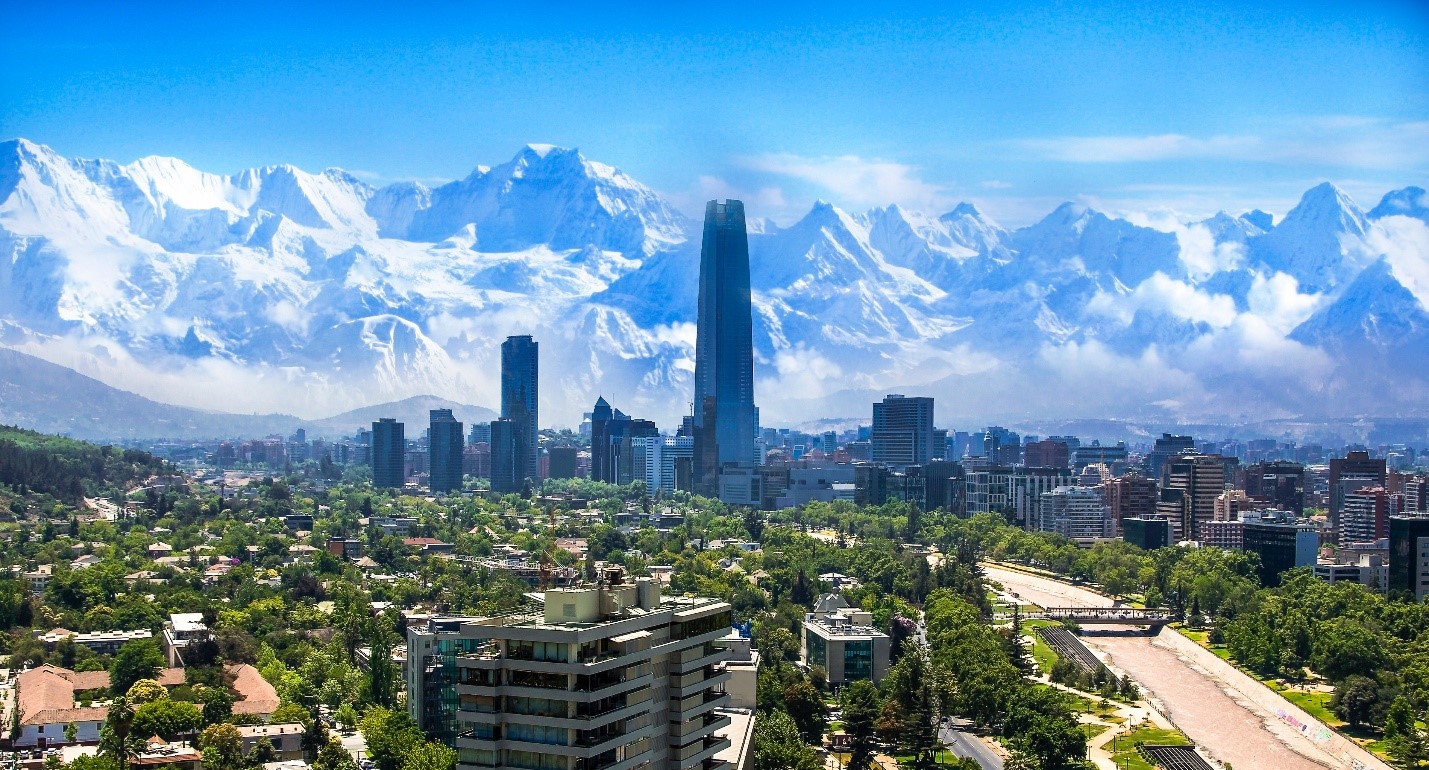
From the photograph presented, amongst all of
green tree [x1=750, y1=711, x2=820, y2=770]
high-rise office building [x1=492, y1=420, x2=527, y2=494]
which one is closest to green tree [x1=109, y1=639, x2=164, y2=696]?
green tree [x1=750, y1=711, x2=820, y2=770]

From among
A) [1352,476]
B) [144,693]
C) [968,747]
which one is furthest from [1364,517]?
[144,693]

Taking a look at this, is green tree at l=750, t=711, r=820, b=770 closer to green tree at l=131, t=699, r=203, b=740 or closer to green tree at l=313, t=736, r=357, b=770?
green tree at l=313, t=736, r=357, b=770

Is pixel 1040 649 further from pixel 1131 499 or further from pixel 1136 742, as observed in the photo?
pixel 1131 499

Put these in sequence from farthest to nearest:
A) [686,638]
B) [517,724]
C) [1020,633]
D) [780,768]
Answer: [1020,633]
[780,768]
[686,638]
[517,724]

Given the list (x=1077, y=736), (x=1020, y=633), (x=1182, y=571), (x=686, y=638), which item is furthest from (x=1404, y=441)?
(x=686, y=638)

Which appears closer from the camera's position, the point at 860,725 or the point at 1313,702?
the point at 860,725

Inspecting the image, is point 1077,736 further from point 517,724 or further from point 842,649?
point 517,724

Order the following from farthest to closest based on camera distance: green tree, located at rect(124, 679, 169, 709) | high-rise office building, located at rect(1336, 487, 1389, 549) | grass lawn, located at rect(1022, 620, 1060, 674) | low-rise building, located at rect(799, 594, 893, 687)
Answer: high-rise office building, located at rect(1336, 487, 1389, 549) < grass lawn, located at rect(1022, 620, 1060, 674) < low-rise building, located at rect(799, 594, 893, 687) < green tree, located at rect(124, 679, 169, 709)
